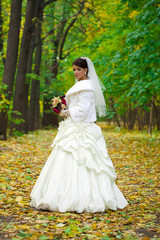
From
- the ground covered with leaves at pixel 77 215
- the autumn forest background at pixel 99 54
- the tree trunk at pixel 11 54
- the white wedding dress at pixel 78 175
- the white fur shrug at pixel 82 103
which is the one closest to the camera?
the ground covered with leaves at pixel 77 215

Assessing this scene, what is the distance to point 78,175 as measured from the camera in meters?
4.66

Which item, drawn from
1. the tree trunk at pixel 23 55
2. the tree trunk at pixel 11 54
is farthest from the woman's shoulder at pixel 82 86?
the tree trunk at pixel 23 55

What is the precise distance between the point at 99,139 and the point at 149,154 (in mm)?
6721

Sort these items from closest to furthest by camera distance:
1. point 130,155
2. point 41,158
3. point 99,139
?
point 99,139 < point 41,158 < point 130,155

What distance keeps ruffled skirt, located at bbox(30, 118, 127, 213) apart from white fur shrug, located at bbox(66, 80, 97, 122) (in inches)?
4.6

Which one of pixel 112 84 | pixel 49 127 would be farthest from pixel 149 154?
pixel 49 127

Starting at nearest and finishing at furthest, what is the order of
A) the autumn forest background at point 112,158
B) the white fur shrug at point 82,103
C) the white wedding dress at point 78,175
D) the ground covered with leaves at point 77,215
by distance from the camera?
the ground covered with leaves at point 77,215
the autumn forest background at point 112,158
the white wedding dress at point 78,175
the white fur shrug at point 82,103

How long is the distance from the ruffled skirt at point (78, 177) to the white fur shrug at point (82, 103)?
0.38 ft

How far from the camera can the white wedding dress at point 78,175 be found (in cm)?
457

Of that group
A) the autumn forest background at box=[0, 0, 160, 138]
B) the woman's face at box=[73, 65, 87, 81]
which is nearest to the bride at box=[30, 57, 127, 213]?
the woman's face at box=[73, 65, 87, 81]

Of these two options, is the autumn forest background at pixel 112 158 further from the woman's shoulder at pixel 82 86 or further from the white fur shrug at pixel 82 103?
the woman's shoulder at pixel 82 86

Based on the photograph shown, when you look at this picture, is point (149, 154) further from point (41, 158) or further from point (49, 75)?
point (49, 75)

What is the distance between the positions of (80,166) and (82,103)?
0.96 meters

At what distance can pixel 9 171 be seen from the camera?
24.3 ft
